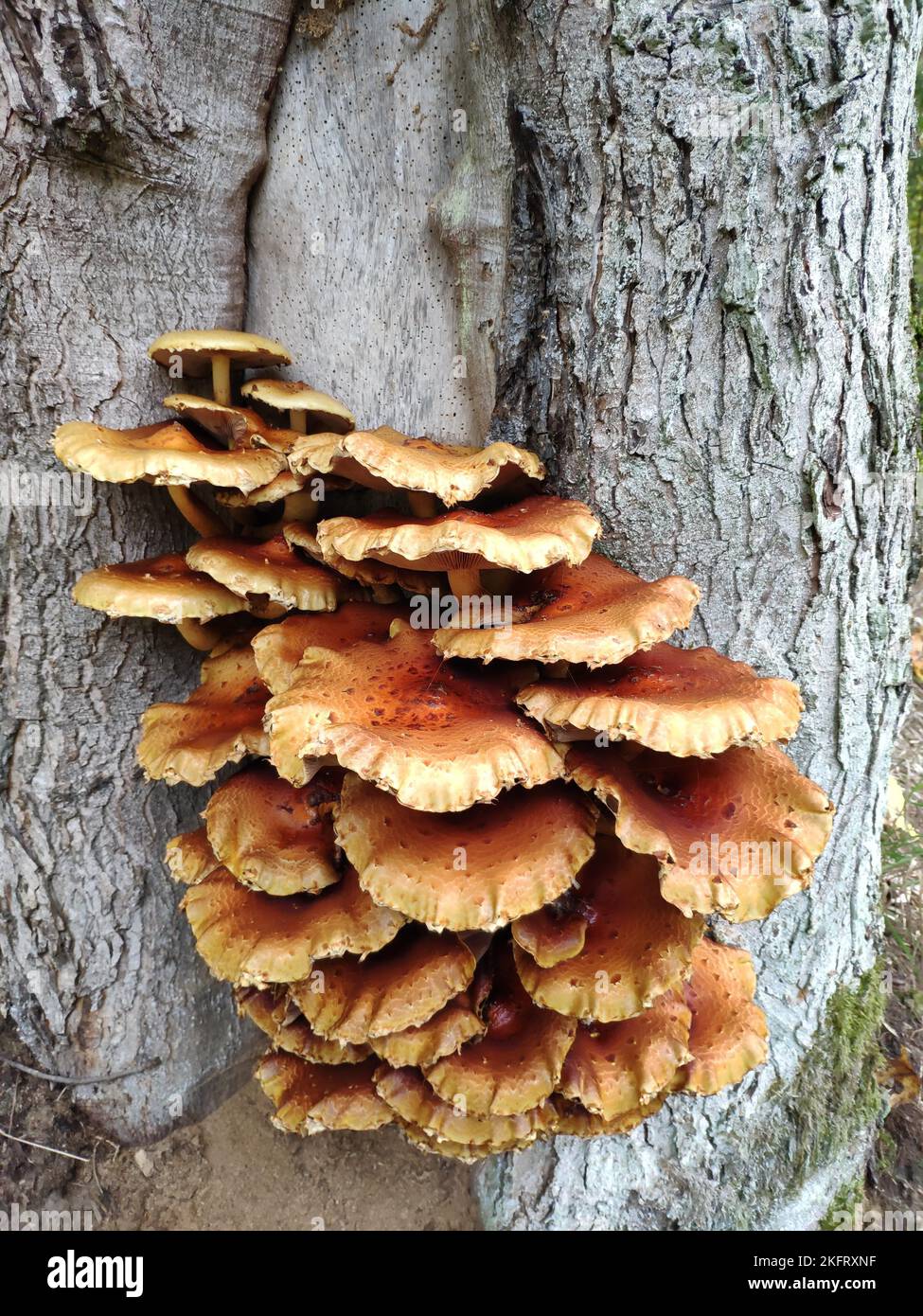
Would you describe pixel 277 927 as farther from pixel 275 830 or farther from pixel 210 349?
pixel 210 349

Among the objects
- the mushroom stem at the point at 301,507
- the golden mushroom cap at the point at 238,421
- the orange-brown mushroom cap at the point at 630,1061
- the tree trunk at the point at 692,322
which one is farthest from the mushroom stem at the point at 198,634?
the orange-brown mushroom cap at the point at 630,1061

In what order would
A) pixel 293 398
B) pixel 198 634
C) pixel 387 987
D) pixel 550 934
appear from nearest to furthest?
pixel 550 934
pixel 387 987
pixel 293 398
pixel 198 634

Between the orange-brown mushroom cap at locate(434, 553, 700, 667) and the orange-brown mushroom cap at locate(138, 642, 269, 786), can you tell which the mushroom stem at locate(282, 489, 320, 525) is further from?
the orange-brown mushroom cap at locate(434, 553, 700, 667)

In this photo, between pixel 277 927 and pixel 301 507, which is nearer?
pixel 277 927

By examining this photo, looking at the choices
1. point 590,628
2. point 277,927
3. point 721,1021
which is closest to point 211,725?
point 277,927

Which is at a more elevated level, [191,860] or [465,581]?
[465,581]

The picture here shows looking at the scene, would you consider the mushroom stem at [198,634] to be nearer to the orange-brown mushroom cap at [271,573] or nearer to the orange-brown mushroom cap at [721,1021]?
the orange-brown mushroom cap at [271,573]
